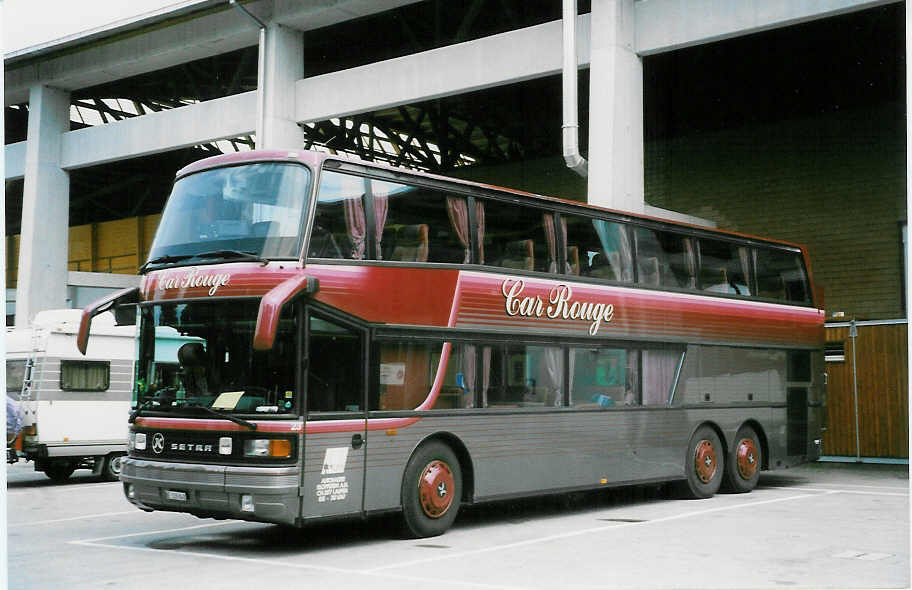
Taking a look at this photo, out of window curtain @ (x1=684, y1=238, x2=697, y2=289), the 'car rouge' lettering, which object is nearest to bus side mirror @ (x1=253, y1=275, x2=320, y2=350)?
the 'car rouge' lettering

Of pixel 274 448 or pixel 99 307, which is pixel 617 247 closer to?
pixel 274 448

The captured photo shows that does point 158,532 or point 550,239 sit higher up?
point 550,239

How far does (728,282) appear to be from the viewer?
1658cm

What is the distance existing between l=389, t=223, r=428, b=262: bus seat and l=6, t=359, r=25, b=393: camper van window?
1032 centimetres

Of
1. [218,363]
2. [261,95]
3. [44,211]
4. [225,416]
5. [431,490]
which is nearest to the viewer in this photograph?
[225,416]

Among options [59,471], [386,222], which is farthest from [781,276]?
[59,471]

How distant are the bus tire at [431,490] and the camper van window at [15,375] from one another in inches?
402

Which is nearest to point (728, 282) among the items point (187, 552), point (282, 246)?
point (282, 246)

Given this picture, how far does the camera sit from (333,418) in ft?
35.3

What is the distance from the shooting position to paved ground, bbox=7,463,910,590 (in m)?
9.03

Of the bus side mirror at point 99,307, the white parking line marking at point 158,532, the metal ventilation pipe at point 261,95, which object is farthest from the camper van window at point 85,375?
the bus side mirror at point 99,307

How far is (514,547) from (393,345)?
2.34m

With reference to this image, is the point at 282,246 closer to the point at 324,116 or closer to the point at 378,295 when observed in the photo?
the point at 378,295

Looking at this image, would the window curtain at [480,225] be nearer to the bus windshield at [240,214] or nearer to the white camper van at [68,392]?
the bus windshield at [240,214]
